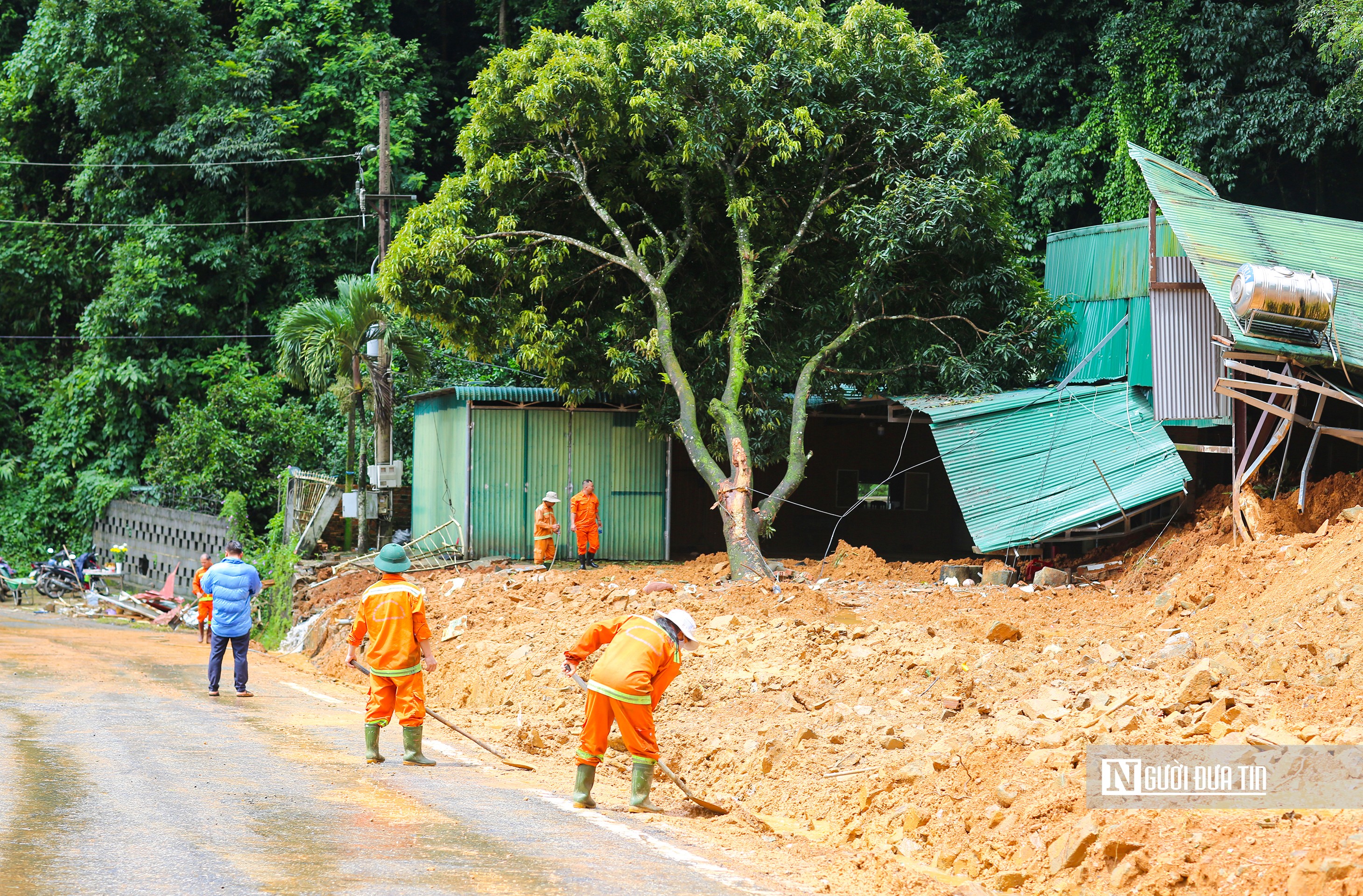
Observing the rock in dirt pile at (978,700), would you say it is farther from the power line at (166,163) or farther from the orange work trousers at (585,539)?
the power line at (166,163)

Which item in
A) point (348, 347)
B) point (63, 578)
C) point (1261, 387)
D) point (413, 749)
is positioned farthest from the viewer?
point (63, 578)

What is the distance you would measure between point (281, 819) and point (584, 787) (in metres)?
1.85

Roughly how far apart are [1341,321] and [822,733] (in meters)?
10.1

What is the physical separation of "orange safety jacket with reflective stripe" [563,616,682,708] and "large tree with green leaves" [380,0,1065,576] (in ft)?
28.9

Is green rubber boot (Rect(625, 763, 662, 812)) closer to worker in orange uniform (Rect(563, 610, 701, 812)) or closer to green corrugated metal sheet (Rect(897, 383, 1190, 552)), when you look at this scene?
worker in orange uniform (Rect(563, 610, 701, 812))

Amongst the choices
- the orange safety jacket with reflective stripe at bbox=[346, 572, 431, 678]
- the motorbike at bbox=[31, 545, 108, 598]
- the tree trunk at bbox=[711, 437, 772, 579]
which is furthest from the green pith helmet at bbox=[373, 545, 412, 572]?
the motorbike at bbox=[31, 545, 108, 598]

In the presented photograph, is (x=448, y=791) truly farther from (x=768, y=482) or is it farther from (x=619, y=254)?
(x=768, y=482)

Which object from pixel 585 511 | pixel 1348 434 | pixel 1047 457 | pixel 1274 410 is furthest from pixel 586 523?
pixel 1348 434

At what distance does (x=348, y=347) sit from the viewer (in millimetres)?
21594

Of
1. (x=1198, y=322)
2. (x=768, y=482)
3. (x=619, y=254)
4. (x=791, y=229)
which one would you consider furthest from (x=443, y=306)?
Result: (x=1198, y=322)

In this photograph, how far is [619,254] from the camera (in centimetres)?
1969

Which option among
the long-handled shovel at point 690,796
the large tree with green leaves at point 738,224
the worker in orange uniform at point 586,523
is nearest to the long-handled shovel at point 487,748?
the long-handled shovel at point 690,796

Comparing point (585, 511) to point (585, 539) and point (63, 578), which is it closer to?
point (585, 539)

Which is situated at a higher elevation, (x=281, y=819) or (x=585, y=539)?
(x=585, y=539)
